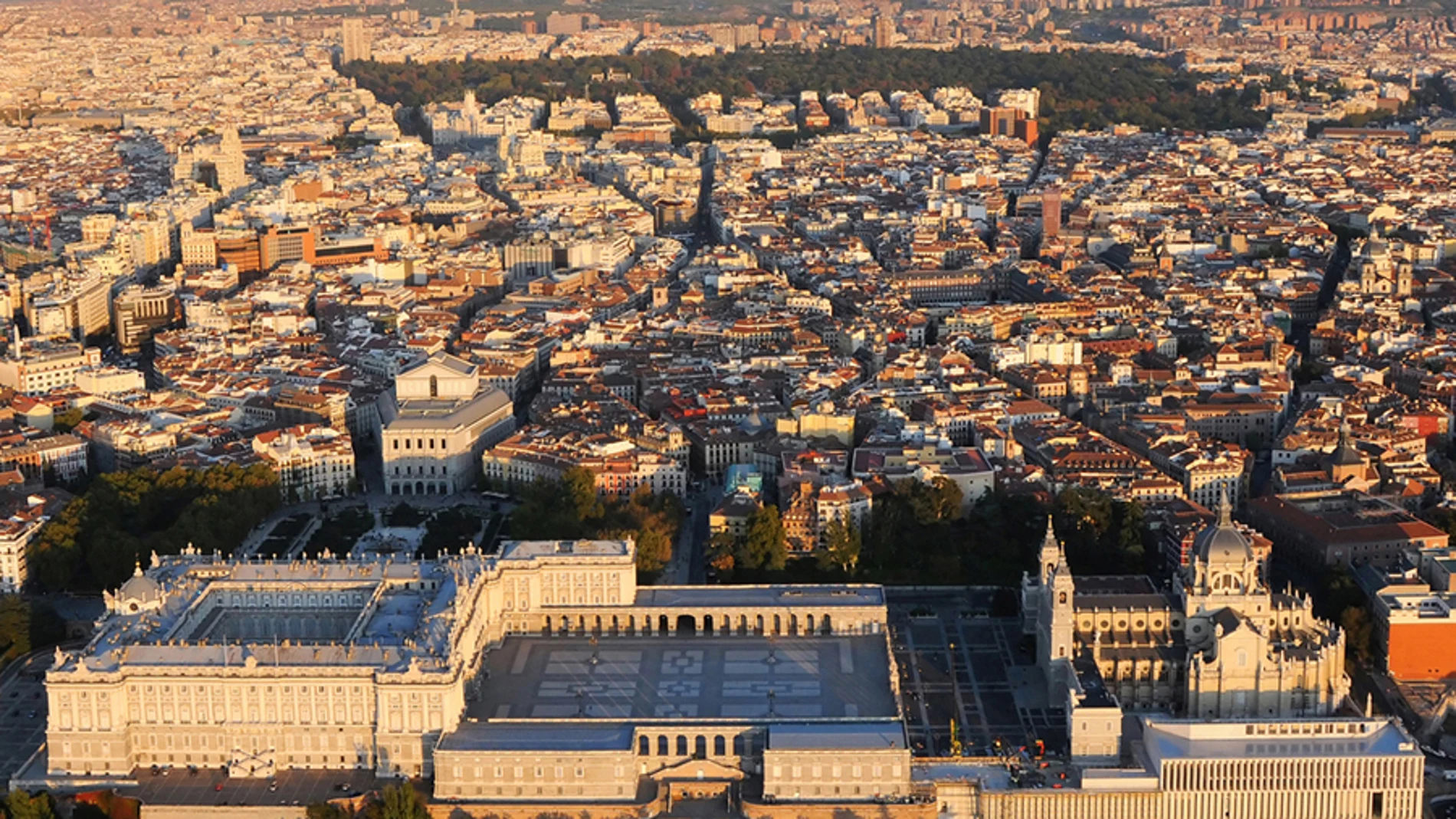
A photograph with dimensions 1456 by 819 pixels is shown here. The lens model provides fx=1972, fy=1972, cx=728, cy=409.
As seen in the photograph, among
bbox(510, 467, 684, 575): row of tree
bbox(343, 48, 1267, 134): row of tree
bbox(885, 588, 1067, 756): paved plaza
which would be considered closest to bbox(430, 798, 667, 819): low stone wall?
bbox(885, 588, 1067, 756): paved plaza

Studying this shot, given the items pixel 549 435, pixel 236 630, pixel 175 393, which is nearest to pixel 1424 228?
pixel 549 435

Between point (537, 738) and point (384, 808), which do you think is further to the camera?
point (537, 738)

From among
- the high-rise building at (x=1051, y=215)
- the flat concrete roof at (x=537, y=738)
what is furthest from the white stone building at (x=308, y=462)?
the high-rise building at (x=1051, y=215)

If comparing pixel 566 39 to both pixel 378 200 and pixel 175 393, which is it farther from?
pixel 175 393

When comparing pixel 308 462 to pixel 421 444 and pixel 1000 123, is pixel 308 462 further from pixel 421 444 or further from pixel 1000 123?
pixel 1000 123

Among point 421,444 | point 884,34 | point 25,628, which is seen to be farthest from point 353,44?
point 25,628
